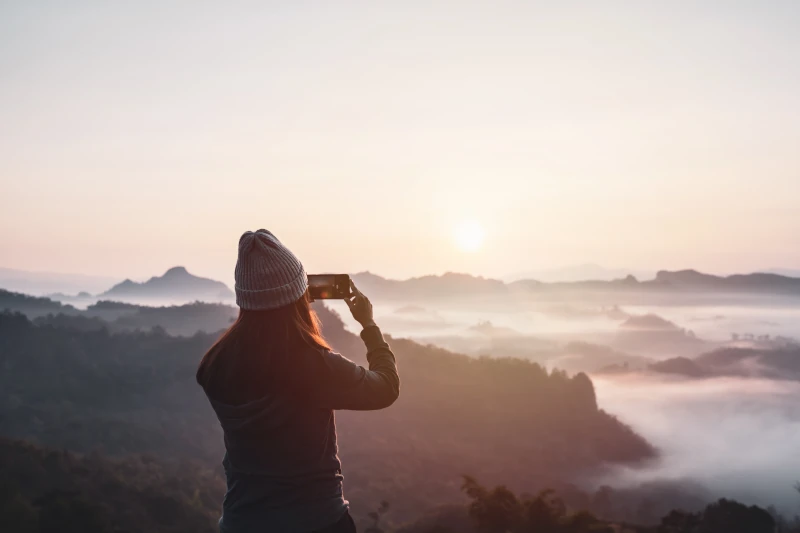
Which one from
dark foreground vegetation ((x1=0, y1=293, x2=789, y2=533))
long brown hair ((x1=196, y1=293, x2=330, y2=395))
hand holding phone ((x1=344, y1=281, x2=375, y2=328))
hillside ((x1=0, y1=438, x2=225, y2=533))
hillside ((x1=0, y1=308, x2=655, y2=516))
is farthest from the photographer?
hillside ((x1=0, y1=308, x2=655, y2=516))

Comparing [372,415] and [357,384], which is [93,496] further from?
[357,384]

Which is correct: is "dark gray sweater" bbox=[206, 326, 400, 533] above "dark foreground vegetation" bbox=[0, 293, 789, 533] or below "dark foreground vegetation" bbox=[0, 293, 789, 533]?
above

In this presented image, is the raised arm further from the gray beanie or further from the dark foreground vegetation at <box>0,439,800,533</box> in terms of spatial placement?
the dark foreground vegetation at <box>0,439,800,533</box>

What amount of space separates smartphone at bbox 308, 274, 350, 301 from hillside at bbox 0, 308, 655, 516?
127586 millimetres

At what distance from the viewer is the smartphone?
4.29 m

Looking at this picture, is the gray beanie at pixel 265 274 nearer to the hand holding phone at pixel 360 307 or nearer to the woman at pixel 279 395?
the woman at pixel 279 395

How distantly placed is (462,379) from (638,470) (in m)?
56.9

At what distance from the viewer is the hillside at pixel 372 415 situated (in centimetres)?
14400

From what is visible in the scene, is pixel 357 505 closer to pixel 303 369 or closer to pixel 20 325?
pixel 20 325

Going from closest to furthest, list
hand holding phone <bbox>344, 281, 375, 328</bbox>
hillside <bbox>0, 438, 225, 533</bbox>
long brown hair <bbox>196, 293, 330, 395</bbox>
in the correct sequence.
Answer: long brown hair <bbox>196, 293, 330, 395</bbox>
hand holding phone <bbox>344, 281, 375, 328</bbox>
hillside <bbox>0, 438, 225, 533</bbox>

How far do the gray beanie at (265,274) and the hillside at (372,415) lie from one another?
12823 cm

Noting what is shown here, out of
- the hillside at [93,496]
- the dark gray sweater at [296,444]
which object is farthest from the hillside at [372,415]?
the dark gray sweater at [296,444]

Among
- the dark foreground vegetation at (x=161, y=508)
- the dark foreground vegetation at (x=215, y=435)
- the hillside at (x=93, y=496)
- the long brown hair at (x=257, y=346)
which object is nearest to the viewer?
the long brown hair at (x=257, y=346)

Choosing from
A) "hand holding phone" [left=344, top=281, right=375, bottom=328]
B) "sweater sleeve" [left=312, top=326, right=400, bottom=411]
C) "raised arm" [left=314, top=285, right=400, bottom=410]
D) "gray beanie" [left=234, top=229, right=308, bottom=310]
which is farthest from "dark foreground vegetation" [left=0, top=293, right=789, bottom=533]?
"gray beanie" [left=234, top=229, right=308, bottom=310]
